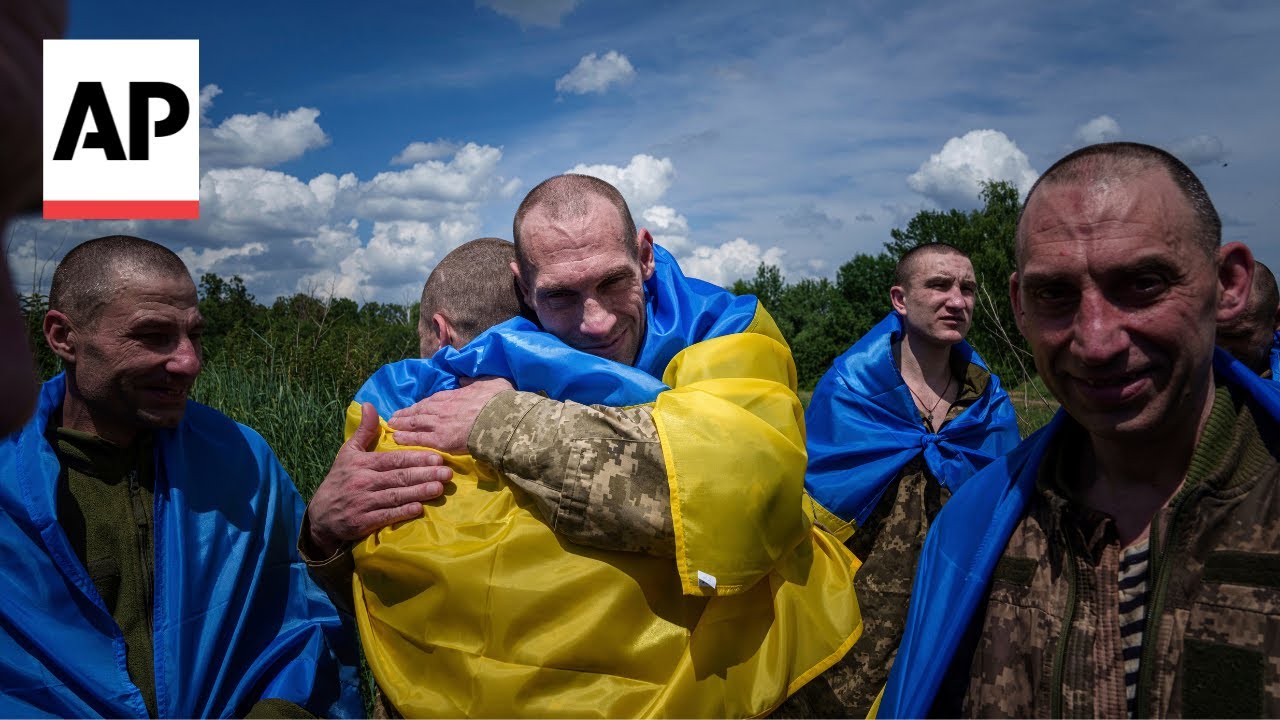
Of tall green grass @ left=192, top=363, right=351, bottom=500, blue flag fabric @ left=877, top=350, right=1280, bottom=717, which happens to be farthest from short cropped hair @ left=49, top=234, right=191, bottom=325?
blue flag fabric @ left=877, top=350, right=1280, bottom=717

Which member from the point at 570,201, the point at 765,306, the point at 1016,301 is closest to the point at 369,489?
the point at 570,201

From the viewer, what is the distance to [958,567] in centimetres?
215

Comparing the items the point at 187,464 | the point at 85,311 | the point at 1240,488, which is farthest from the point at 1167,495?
the point at 85,311

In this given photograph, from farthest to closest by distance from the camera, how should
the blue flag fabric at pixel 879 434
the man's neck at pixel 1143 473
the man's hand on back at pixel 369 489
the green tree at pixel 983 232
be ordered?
the green tree at pixel 983 232 → the blue flag fabric at pixel 879 434 → the man's hand on back at pixel 369 489 → the man's neck at pixel 1143 473

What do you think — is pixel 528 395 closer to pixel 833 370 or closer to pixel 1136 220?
pixel 1136 220

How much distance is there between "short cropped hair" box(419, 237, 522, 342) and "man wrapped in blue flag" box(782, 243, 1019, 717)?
2.45m

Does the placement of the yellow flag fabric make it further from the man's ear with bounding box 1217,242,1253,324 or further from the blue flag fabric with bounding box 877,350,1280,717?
the man's ear with bounding box 1217,242,1253,324

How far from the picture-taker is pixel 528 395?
7.48 feet

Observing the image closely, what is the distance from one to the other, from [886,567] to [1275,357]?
2709 millimetres

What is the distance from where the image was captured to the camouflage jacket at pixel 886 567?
4598mm

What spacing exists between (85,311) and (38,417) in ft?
1.41

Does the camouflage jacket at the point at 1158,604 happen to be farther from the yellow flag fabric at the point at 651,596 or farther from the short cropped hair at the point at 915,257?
the short cropped hair at the point at 915,257

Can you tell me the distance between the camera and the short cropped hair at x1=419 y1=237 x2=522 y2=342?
3.05 metres

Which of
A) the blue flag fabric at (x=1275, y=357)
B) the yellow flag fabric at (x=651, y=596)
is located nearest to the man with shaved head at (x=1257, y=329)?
the blue flag fabric at (x=1275, y=357)
